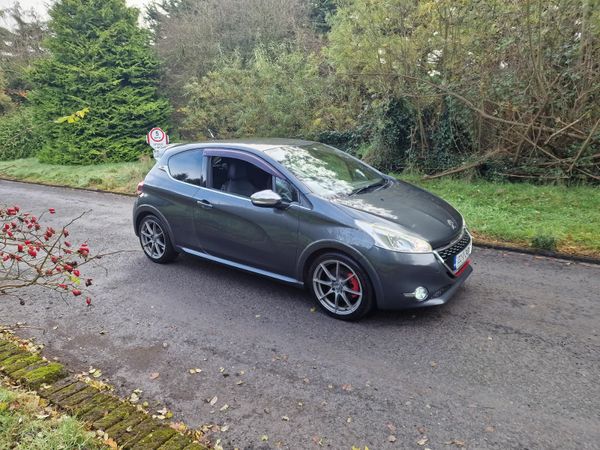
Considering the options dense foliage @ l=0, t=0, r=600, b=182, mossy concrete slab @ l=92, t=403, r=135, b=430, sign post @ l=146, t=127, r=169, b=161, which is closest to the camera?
mossy concrete slab @ l=92, t=403, r=135, b=430

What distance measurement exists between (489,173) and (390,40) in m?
3.91

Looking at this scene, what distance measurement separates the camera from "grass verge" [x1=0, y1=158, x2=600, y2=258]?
19.3 feet

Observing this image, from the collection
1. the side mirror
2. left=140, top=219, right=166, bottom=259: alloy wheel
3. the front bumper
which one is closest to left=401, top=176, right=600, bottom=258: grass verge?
the front bumper

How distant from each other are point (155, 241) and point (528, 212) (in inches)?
240

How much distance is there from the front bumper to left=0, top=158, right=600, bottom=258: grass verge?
9.21 feet

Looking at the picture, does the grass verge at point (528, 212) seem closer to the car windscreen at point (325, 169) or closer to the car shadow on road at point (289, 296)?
the car shadow on road at point (289, 296)

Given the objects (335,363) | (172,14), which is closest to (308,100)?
(335,363)

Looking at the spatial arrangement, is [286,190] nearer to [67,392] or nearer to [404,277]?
[404,277]

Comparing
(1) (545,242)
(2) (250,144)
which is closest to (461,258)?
(1) (545,242)

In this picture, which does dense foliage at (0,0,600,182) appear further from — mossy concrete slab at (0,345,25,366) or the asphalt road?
the asphalt road

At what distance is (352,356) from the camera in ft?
11.9

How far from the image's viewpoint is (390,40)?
400 inches

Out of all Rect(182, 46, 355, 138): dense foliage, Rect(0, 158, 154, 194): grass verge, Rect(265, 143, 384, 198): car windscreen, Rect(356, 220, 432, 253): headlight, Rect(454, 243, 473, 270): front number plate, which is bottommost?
Rect(0, 158, 154, 194): grass verge

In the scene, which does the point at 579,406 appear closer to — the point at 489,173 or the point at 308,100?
the point at 489,173
